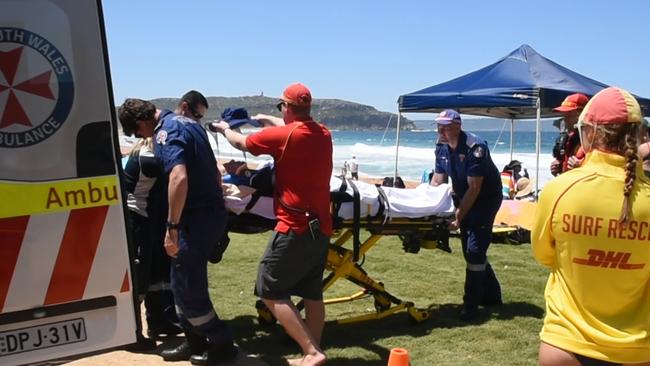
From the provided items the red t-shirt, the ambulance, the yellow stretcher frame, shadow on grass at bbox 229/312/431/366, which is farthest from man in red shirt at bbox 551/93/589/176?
the ambulance

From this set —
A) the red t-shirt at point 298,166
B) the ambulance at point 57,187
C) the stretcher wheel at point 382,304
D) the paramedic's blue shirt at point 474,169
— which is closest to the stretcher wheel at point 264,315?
the stretcher wheel at point 382,304

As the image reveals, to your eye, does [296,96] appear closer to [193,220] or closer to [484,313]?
[193,220]

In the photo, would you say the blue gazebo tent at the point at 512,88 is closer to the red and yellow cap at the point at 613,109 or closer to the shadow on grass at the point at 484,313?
the shadow on grass at the point at 484,313

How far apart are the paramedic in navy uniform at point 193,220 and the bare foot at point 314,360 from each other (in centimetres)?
67

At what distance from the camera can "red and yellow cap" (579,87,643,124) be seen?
2533mm

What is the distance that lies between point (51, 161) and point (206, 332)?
228 centimetres

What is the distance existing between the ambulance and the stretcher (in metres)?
2.21

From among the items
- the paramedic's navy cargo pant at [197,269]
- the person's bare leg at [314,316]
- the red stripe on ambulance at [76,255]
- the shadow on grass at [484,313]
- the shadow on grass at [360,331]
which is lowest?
the shadow on grass at [484,313]

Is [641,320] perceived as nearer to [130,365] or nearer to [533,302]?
[130,365]

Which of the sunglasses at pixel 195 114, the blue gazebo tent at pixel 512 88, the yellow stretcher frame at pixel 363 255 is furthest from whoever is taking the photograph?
the blue gazebo tent at pixel 512 88

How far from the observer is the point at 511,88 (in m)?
12.0

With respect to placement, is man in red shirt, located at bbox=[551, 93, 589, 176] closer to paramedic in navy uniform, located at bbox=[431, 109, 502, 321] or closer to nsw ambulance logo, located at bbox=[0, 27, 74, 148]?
paramedic in navy uniform, located at bbox=[431, 109, 502, 321]

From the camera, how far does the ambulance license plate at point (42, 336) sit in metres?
2.86

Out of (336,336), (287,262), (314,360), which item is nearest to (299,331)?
(314,360)
